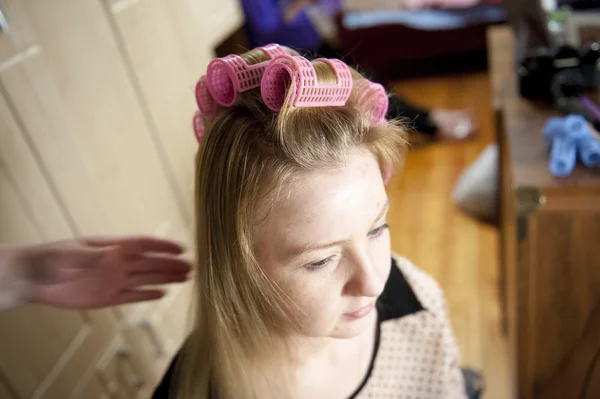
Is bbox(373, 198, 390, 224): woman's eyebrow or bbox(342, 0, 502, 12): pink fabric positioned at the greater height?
bbox(373, 198, 390, 224): woman's eyebrow

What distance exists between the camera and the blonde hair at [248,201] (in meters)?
0.55

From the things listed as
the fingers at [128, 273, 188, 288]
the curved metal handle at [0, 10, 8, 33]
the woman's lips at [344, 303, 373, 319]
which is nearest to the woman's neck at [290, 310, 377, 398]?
the woman's lips at [344, 303, 373, 319]

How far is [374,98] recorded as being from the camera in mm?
612

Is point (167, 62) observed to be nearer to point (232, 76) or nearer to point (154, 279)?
point (154, 279)

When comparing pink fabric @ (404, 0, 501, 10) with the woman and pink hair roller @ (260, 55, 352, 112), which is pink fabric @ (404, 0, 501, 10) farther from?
pink hair roller @ (260, 55, 352, 112)

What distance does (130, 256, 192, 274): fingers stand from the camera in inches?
29.9

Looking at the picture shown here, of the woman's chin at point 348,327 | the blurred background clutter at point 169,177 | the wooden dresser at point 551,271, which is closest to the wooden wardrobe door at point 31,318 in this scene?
the blurred background clutter at point 169,177

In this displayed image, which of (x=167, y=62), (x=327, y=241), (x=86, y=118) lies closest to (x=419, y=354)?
(x=327, y=241)

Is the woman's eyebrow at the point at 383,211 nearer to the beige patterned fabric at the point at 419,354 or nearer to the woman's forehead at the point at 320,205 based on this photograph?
the woman's forehead at the point at 320,205

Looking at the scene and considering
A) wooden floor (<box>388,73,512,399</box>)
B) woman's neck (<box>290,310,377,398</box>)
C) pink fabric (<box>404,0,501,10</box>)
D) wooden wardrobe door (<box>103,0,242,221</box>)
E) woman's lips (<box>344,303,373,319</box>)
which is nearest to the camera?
woman's lips (<box>344,303,373,319</box>)

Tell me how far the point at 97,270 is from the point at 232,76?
1.21 feet

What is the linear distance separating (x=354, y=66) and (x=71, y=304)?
0.51 metres

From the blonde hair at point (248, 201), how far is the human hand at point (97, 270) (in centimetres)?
11

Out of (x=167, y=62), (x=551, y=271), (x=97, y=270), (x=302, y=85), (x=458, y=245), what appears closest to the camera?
(x=302, y=85)
